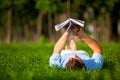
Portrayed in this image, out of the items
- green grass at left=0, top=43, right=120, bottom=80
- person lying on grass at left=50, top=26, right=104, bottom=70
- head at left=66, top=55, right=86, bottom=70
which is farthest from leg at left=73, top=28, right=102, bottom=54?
head at left=66, top=55, right=86, bottom=70

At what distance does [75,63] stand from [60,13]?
134 feet

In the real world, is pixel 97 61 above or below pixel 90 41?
below

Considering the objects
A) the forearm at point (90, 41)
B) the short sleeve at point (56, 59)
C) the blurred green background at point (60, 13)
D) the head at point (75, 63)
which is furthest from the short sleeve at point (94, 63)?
the blurred green background at point (60, 13)

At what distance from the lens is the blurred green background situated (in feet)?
166

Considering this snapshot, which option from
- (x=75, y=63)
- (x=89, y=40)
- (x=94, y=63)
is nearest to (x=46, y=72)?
(x=75, y=63)

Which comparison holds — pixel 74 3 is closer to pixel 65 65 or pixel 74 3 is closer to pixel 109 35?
pixel 109 35

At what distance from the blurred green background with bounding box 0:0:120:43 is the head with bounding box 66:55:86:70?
36.2 metres

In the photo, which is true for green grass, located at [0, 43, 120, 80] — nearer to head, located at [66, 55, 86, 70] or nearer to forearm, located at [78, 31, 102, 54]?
head, located at [66, 55, 86, 70]

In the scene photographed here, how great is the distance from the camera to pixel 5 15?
2250 inches

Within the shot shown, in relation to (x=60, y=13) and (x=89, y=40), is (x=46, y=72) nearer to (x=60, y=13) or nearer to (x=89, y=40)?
(x=89, y=40)

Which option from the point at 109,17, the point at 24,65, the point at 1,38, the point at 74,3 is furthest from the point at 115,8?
the point at 24,65

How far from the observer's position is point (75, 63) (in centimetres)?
1229

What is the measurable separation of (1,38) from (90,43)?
56.1 m


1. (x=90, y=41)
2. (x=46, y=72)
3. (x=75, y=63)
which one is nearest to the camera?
(x=75, y=63)
